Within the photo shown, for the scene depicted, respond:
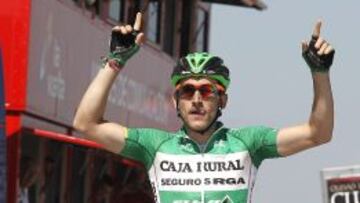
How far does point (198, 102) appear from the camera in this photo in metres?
5.41

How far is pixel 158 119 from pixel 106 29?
11.3ft

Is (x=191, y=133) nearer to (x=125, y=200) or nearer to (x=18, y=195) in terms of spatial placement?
(x=125, y=200)

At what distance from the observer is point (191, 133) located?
18.0 ft

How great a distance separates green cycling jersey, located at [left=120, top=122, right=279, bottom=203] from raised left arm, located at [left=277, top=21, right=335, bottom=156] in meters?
0.16

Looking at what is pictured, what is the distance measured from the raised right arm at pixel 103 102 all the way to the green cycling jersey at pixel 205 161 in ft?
0.30

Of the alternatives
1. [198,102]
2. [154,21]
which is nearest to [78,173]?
[154,21]

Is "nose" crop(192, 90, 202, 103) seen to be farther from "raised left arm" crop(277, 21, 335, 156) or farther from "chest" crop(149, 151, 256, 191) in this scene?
"raised left arm" crop(277, 21, 335, 156)

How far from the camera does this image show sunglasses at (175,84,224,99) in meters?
5.45

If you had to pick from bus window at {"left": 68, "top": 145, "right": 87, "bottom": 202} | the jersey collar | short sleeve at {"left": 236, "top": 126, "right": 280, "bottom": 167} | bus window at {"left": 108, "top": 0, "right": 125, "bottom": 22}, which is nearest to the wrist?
the jersey collar

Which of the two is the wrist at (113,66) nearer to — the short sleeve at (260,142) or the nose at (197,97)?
the nose at (197,97)

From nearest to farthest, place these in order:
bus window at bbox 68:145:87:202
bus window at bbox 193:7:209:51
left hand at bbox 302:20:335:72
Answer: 1. left hand at bbox 302:20:335:72
2. bus window at bbox 68:145:87:202
3. bus window at bbox 193:7:209:51

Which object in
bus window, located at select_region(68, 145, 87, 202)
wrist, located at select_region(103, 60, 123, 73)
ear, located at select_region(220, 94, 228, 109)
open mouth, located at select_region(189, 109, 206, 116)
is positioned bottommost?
bus window, located at select_region(68, 145, 87, 202)

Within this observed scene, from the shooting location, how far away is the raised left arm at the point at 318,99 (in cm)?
531

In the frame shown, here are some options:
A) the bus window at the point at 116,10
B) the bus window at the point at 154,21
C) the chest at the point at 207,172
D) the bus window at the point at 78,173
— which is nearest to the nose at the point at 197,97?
the chest at the point at 207,172
